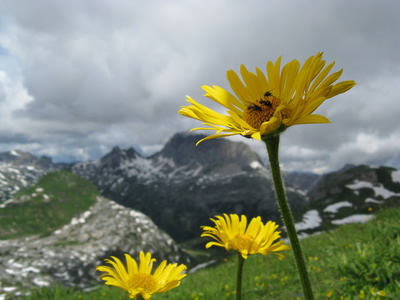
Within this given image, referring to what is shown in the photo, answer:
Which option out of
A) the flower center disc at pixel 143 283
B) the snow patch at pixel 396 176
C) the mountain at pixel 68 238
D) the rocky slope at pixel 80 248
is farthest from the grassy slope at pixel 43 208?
the snow patch at pixel 396 176

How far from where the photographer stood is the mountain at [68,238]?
74125 millimetres

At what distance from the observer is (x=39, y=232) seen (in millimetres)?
147125

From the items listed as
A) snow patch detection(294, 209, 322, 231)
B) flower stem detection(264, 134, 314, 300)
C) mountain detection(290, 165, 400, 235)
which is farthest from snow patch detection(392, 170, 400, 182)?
flower stem detection(264, 134, 314, 300)

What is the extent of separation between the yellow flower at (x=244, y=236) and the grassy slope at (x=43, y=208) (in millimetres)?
160739

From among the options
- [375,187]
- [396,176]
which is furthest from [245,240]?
[396,176]

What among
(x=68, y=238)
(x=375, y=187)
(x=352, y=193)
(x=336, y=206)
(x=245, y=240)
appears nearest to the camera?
(x=245, y=240)

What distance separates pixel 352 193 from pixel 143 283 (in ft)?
591

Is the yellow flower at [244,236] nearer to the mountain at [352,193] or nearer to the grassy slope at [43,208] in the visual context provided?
the mountain at [352,193]

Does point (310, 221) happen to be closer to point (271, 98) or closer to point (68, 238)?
point (68, 238)

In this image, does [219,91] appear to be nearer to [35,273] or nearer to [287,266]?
[287,266]

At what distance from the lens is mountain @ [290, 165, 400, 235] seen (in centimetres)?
13275

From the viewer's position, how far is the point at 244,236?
3143 mm

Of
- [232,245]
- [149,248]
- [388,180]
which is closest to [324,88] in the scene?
[232,245]

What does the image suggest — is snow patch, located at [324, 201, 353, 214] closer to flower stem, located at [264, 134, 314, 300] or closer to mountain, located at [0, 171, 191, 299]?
mountain, located at [0, 171, 191, 299]
